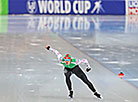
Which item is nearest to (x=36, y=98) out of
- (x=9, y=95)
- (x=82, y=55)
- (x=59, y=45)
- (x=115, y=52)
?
(x=9, y=95)

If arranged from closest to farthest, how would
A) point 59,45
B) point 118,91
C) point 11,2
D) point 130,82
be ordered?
point 118,91 → point 130,82 → point 59,45 → point 11,2

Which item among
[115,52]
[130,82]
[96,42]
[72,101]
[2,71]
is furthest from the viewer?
[96,42]

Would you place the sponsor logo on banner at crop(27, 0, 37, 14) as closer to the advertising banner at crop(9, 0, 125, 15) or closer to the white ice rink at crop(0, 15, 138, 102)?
the advertising banner at crop(9, 0, 125, 15)

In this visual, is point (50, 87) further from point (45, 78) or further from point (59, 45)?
point (59, 45)

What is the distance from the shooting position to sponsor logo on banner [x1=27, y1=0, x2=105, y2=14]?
23812mm

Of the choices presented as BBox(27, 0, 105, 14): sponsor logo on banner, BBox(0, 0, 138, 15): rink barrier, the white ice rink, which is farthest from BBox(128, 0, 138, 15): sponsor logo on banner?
the white ice rink

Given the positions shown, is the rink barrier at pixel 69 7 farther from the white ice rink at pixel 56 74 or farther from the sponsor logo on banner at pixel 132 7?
the white ice rink at pixel 56 74

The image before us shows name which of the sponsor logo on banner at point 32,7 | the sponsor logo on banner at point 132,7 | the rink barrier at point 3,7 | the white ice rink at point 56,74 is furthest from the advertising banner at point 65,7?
the white ice rink at point 56,74

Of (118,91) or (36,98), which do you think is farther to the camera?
(118,91)

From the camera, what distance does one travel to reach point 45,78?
5.46 metres

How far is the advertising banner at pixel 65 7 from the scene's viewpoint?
23719mm

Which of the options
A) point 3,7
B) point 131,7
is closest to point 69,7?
point 131,7

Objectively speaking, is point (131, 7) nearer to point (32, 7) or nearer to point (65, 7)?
point (65, 7)

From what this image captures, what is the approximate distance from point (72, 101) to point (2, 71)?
2.10 meters
